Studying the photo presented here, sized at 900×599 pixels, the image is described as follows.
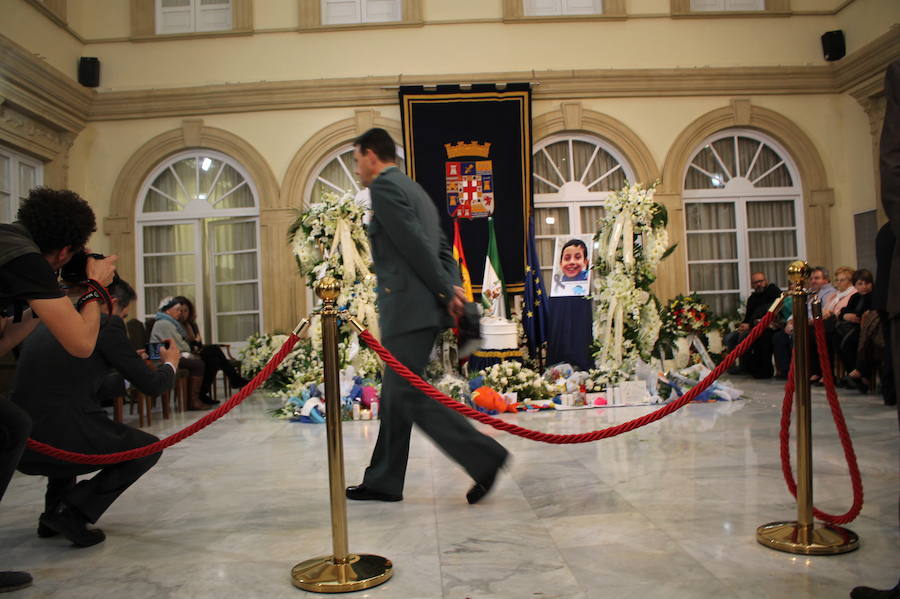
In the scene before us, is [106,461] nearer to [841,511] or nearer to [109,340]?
[109,340]

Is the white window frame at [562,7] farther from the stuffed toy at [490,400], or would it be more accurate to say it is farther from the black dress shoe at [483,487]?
the black dress shoe at [483,487]

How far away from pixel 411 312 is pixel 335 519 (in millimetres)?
977

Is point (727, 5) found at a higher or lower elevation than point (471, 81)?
higher

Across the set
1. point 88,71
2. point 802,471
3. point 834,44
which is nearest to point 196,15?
point 88,71

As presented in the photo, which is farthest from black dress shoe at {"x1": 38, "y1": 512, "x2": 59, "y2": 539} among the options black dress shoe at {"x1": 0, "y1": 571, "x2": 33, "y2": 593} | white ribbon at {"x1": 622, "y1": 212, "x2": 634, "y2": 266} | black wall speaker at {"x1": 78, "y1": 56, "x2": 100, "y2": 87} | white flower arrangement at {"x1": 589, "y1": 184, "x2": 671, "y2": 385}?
black wall speaker at {"x1": 78, "y1": 56, "x2": 100, "y2": 87}

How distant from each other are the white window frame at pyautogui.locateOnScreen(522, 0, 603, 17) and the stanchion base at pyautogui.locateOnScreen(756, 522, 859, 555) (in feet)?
30.4

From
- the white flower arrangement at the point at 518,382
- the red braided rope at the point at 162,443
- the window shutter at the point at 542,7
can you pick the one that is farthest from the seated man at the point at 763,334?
the red braided rope at the point at 162,443

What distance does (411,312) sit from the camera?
10.2 feet

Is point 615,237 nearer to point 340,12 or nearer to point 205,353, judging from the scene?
point 205,353

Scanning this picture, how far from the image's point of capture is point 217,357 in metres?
8.20

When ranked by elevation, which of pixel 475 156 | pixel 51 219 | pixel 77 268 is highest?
pixel 475 156

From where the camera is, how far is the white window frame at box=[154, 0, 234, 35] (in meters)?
10.5

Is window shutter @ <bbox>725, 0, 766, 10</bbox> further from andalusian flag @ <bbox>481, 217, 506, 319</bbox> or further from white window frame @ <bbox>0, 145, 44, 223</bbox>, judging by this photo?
white window frame @ <bbox>0, 145, 44, 223</bbox>

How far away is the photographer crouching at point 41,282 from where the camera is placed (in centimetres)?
221
